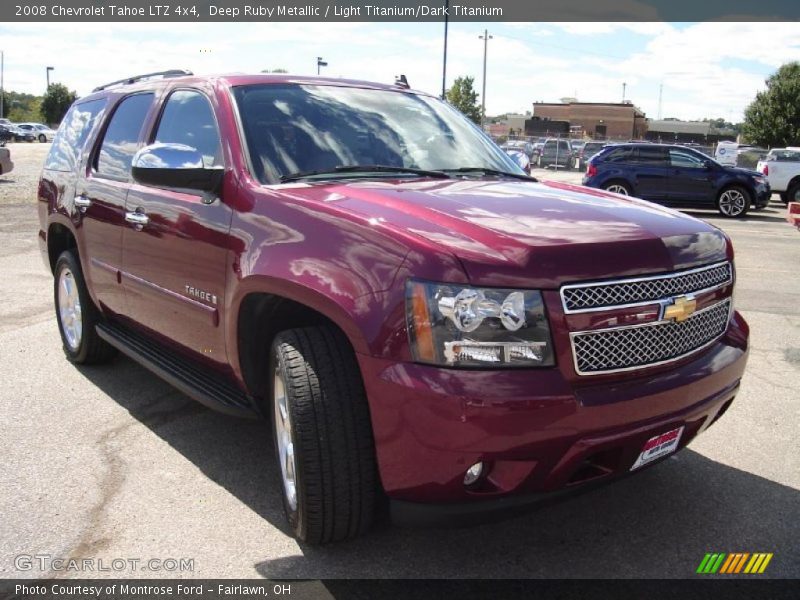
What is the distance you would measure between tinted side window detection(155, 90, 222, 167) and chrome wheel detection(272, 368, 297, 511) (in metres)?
1.15

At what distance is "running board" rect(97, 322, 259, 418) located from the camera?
3412mm

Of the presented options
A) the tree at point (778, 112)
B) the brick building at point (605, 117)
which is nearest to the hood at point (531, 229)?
the tree at point (778, 112)

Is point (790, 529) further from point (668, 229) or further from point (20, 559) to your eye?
point (20, 559)

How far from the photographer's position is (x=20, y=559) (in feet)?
9.56

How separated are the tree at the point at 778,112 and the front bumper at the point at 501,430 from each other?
161ft

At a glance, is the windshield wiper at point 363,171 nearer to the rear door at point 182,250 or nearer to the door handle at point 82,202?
the rear door at point 182,250

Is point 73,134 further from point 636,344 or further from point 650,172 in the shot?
point 650,172

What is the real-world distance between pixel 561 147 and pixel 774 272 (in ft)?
103

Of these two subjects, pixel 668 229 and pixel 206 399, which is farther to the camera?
pixel 206 399

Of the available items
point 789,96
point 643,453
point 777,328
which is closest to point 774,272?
point 777,328

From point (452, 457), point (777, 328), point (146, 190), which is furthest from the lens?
point (777, 328)

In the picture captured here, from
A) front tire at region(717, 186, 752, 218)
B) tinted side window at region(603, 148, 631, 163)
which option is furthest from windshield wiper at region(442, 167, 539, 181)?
front tire at region(717, 186, 752, 218)

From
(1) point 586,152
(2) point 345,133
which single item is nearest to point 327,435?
(2) point 345,133

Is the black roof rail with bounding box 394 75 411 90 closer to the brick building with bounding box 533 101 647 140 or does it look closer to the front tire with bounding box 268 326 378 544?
the front tire with bounding box 268 326 378 544
